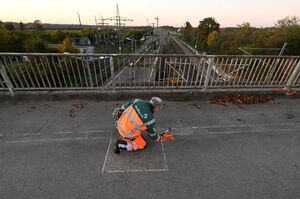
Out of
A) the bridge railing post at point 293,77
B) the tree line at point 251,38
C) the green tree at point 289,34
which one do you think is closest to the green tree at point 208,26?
the tree line at point 251,38

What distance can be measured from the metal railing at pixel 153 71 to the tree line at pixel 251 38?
9.35 metres

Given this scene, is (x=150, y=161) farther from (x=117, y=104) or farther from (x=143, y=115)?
(x=117, y=104)

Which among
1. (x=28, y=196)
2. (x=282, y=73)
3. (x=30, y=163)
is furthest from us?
(x=282, y=73)

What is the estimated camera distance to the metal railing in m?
4.27

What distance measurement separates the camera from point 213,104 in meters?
4.50

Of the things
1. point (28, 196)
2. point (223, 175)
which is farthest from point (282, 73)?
point (28, 196)

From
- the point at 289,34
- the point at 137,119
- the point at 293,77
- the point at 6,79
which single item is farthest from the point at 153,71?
the point at 289,34

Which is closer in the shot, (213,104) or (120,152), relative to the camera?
(120,152)

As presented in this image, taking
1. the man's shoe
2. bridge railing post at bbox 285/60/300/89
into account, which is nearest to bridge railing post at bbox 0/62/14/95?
the man's shoe

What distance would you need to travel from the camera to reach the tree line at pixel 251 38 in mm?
24072

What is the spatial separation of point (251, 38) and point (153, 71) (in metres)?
40.4

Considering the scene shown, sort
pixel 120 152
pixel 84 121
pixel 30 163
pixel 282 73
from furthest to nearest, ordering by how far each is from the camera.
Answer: pixel 282 73 → pixel 84 121 → pixel 120 152 → pixel 30 163

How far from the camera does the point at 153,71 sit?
15.1 ft

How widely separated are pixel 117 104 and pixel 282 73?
461cm
